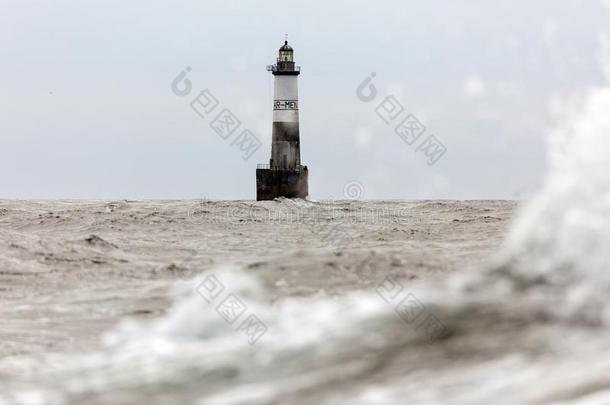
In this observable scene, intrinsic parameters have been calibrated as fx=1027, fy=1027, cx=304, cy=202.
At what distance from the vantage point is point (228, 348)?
33.8 feet

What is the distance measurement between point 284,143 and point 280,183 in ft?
7.76

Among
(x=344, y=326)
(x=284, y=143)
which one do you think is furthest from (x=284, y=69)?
(x=344, y=326)

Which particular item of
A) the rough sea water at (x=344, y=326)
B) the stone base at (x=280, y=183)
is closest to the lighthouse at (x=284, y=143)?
the stone base at (x=280, y=183)

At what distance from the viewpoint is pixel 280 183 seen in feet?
184

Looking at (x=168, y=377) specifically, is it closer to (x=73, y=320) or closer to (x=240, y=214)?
(x=73, y=320)

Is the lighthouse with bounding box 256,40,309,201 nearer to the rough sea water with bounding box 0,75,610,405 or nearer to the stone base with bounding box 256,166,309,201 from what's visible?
the stone base with bounding box 256,166,309,201

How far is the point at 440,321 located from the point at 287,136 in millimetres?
45385

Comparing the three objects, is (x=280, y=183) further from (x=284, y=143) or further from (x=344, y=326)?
(x=344, y=326)

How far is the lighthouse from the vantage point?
177 ft

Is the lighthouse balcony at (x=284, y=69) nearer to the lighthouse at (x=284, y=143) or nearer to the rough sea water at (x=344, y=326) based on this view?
the lighthouse at (x=284, y=143)

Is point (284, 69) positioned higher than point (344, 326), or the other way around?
point (284, 69)

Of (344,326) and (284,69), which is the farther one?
(284,69)

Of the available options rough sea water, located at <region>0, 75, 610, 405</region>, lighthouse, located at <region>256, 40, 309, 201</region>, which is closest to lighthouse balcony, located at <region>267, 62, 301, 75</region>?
lighthouse, located at <region>256, 40, 309, 201</region>

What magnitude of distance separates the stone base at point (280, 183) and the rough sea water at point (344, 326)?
36.0 meters
